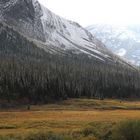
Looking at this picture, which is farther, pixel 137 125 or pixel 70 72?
pixel 70 72

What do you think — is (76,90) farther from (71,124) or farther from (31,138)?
(31,138)

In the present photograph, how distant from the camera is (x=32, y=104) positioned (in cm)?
15775

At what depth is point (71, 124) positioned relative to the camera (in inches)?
3460

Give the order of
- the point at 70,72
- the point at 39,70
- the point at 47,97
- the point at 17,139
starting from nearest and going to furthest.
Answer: the point at 17,139 < the point at 47,97 < the point at 39,70 < the point at 70,72

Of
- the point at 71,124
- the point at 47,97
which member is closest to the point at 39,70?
the point at 47,97

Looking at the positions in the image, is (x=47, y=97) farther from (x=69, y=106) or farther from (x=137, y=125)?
(x=137, y=125)

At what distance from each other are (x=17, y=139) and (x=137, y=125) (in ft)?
50.4

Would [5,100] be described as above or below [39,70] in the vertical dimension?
below

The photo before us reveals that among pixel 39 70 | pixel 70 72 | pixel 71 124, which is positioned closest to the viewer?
pixel 71 124

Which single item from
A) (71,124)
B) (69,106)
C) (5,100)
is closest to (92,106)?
(69,106)

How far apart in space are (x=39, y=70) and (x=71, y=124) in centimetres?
9237

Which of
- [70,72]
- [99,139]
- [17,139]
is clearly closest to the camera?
[17,139]

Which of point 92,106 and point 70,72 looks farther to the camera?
point 70,72

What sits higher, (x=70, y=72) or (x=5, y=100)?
(x=70, y=72)
